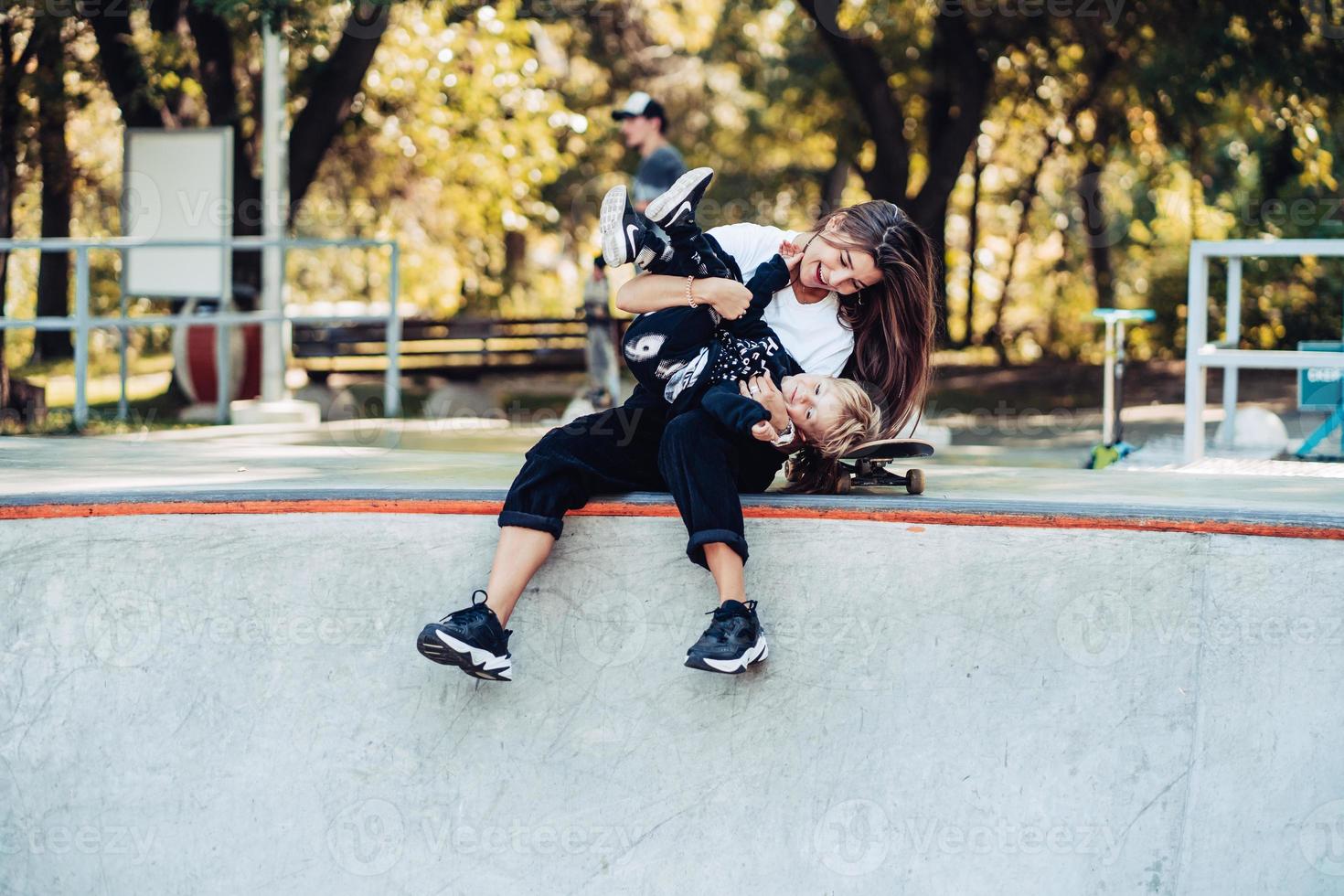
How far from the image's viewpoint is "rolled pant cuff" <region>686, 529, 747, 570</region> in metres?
3.82

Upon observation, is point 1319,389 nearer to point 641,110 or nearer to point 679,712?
point 641,110

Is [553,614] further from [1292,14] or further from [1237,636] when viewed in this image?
[1292,14]

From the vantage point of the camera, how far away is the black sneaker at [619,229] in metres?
3.96

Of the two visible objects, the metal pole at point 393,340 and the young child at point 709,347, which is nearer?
the young child at point 709,347

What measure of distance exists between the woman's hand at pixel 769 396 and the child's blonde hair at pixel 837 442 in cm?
15

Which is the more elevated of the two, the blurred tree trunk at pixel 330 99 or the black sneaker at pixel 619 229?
the blurred tree trunk at pixel 330 99

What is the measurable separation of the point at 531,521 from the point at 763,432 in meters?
0.70

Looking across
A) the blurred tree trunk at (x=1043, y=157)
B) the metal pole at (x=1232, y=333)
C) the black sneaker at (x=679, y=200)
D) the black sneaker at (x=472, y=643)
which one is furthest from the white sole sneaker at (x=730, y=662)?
the blurred tree trunk at (x=1043, y=157)

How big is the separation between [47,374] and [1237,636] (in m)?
15.3

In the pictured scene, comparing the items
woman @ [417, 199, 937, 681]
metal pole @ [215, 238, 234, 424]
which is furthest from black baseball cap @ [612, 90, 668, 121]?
woman @ [417, 199, 937, 681]

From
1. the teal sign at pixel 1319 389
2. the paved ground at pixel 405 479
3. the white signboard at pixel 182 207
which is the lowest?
the paved ground at pixel 405 479

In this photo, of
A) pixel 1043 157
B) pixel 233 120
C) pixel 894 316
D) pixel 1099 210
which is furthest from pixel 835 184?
pixel 894 316

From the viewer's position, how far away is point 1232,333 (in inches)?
276

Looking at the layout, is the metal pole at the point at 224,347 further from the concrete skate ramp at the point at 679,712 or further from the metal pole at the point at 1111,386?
the metal pole at the point at 1111,386
